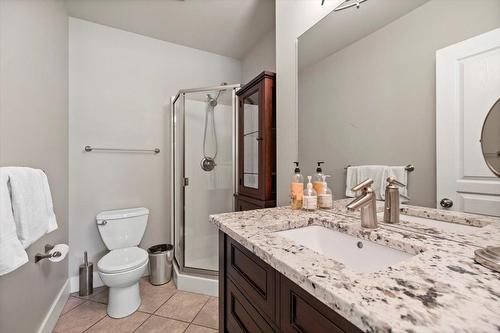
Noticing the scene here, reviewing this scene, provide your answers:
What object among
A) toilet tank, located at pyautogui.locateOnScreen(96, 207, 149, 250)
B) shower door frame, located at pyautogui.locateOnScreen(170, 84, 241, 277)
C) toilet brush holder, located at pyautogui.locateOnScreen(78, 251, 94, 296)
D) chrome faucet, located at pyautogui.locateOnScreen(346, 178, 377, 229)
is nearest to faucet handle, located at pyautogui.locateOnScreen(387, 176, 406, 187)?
chrome faucet, located at pyautogui.locateOnScreen(346, 178, 377, 229)

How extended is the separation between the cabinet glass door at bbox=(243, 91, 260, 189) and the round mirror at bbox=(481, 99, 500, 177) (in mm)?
1274

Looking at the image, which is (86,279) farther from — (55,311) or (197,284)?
(197,284)

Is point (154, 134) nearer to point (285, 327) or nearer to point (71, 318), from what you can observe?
point (71, 318)

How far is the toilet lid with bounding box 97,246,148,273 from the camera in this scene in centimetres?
163

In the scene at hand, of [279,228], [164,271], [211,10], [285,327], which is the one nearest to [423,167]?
[279,228]

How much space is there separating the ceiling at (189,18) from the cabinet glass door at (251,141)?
77cm

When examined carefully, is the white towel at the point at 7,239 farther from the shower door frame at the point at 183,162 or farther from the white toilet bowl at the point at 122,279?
the shower door frame at the point at 183,162

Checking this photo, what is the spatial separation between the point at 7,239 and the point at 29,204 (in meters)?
0.24

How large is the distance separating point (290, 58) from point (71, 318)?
2.51 meters

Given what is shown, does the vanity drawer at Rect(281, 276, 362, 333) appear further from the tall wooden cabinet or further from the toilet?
the toilet

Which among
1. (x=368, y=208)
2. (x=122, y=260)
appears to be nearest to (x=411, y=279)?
(x=368, y=208)

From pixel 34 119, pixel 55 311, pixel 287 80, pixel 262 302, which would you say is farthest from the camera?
pixel 55 311

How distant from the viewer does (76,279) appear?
81.2 inches

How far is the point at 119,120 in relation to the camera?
7.41 feet
